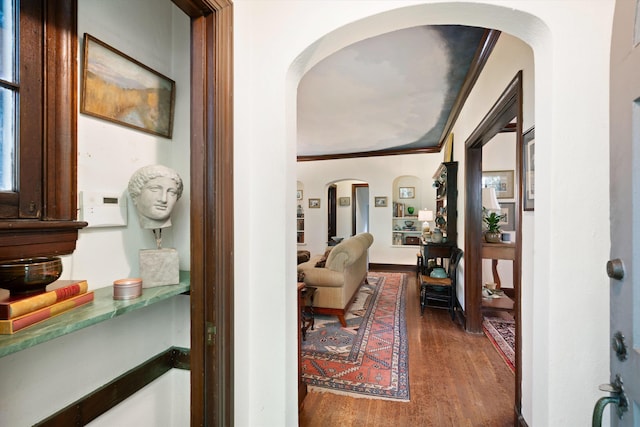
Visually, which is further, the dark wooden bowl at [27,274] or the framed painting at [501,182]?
the framed painting at [501,182]

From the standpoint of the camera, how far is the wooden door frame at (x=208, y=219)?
989 millimetres

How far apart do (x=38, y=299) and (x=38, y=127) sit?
52 cm

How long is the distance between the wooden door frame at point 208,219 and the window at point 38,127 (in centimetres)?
38

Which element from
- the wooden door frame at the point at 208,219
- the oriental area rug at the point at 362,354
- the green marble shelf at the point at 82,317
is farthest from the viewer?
the oriental area rug at the point at 362,354

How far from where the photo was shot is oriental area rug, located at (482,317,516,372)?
243cm

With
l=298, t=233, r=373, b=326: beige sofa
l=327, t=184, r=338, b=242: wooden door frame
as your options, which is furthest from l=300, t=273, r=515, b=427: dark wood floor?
l=327, t=184, r=338, b=242: wooden door frame

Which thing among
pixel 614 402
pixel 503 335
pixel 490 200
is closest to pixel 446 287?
pixel 503 335

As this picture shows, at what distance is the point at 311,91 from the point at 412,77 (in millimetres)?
1136

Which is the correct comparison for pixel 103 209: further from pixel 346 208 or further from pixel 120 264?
pixel 346 208

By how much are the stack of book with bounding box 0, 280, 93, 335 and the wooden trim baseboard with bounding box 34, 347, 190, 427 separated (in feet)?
1.36

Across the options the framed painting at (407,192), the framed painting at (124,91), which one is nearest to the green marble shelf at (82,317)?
the framed painting at (124,91)

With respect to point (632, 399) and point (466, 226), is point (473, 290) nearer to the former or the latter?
point (466, 226)

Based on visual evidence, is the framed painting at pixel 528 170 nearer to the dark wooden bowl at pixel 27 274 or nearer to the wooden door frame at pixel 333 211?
the dark wooden bowl at pixel 27 274

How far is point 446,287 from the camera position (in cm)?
354
